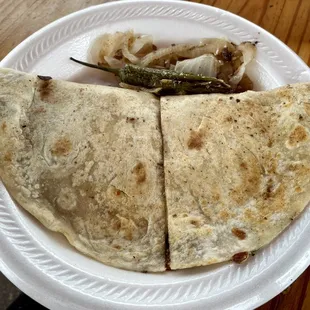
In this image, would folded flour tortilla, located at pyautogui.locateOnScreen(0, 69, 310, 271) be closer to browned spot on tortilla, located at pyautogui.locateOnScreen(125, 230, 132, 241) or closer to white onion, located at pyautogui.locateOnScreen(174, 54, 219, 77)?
browned spot on tortilla, located at pyautogui.locateOnScreen(125, 230, 132, 241)

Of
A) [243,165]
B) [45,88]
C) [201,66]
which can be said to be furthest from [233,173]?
[45,88]

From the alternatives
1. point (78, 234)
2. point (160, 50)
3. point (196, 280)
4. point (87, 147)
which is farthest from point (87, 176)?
point (160, 50)

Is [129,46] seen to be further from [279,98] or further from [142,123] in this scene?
[279,98]

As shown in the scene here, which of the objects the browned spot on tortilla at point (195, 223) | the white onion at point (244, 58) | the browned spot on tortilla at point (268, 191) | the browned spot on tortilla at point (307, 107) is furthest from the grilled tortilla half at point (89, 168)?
the browned spot on tortilla at point (307, 107)

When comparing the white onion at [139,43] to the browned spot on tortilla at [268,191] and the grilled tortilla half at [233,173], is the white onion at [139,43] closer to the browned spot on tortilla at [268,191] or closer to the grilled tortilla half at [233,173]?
the grilled tortilla half at [233,173]

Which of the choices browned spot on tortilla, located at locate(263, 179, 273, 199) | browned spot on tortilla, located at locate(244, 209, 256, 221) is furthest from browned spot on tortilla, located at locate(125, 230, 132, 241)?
browned spot on tortilla, located at locate(263, 179, 273, 199)

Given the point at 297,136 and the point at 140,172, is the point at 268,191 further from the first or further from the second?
the point at 140,172
